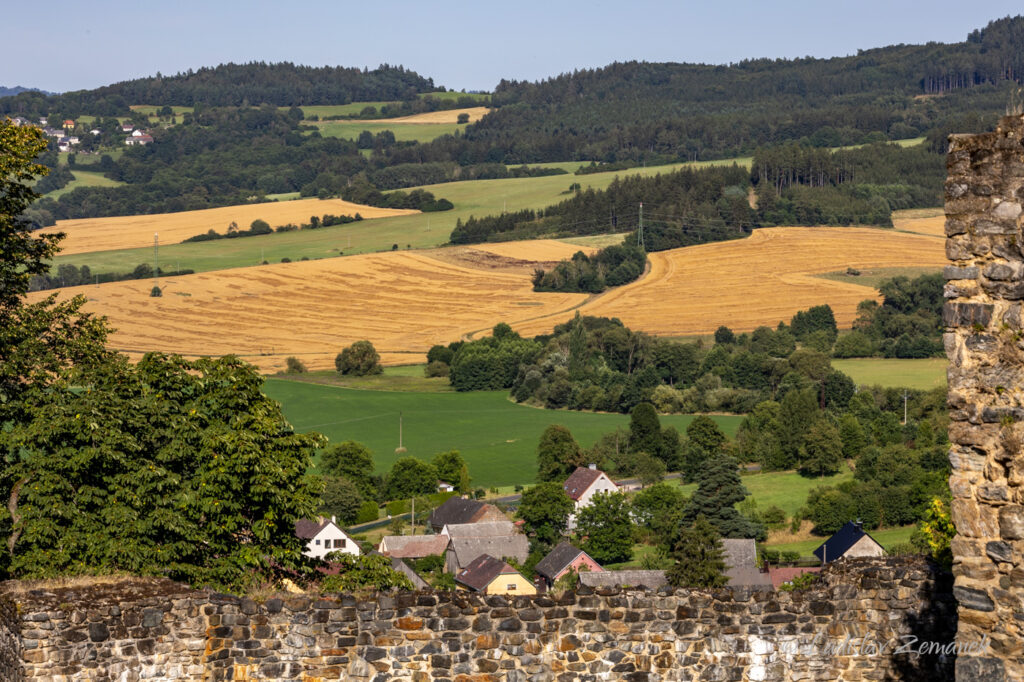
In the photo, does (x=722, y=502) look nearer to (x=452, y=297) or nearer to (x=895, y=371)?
(x=895, y=371)

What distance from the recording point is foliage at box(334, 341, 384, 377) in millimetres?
128000

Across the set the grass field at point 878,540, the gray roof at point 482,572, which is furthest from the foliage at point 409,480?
the grass field at point 878,540

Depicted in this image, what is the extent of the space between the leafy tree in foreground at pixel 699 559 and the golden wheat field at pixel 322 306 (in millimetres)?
67149

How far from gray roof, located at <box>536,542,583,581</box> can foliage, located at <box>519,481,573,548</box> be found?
7.26 m

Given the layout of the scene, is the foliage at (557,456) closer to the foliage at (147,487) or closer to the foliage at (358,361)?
the foliage at (358,361)

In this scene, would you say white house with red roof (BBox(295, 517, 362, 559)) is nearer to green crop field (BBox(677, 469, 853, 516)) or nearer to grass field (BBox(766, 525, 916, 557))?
grass field (BBox(766, 525, 916, 557))

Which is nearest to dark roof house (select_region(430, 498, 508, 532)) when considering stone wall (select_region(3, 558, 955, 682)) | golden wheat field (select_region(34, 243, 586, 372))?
golden wheat field (select_region(34, 243, 586, 372))

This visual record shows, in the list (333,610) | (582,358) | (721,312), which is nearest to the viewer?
(333,610)

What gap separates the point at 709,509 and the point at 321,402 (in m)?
46.3

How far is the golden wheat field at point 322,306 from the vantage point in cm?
13475

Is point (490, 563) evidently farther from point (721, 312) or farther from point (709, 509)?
point (721, 312)

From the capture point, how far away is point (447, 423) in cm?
10944

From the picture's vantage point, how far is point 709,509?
7819 cm

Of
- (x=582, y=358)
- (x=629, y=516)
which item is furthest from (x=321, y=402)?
(x=629, y=516)
